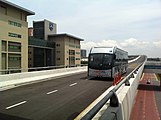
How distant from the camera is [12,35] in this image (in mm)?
42000

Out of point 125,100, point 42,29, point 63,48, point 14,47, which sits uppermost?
point 42,29

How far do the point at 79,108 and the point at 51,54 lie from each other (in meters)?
62.6

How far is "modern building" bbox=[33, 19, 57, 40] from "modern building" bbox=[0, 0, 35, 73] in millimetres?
22696

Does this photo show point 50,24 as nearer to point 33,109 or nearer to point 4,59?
point 4,59

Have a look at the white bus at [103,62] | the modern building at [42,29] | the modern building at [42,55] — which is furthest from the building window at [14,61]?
the modern building at [42,29]

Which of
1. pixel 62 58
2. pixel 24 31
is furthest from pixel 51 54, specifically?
pixel 24 31

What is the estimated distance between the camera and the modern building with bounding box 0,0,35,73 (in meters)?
39.5

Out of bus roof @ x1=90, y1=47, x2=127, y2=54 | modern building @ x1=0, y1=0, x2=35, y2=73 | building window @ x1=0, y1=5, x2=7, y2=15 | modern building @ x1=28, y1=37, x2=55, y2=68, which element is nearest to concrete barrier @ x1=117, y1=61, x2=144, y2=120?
bus roof @ x1=90, y1=47, x2=127, y2=54

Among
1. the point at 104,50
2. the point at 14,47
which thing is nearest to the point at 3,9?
the point at 14,47

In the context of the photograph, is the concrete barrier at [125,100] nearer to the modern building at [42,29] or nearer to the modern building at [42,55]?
the modern building at [42,55]

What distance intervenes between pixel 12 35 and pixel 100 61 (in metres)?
25.1

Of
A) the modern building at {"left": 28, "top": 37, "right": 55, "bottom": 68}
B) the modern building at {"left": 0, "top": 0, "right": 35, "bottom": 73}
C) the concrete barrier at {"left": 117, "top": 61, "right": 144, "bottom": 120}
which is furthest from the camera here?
the modern building at {"left": 28, "top": 37, "right": 55, "bottom": 68}

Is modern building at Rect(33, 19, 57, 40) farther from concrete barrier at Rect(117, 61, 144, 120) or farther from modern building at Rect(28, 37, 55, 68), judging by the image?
concrete barrier at Rect(117, 61, 144, 120)

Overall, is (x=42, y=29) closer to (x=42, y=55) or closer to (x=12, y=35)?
(x=42, y=55)
